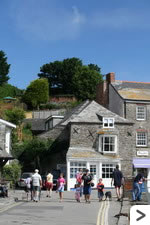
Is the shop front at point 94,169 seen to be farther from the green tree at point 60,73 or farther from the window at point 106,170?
the green tree at point 60,73

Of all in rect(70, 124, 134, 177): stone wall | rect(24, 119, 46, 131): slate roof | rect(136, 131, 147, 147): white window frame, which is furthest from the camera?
rect(24, 119, 46, 131): slate roof

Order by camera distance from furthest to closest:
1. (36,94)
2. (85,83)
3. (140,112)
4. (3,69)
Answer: (3,69) < (85,83) < (36,94) < (140,112)

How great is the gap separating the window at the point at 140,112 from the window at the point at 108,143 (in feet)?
15.9

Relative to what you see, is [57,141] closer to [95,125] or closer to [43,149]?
[43,149]

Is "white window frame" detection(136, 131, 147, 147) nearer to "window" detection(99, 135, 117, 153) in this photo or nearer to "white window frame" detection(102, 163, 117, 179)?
"window" detection(99, 135, 117, 153)

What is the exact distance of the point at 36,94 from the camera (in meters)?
70.2

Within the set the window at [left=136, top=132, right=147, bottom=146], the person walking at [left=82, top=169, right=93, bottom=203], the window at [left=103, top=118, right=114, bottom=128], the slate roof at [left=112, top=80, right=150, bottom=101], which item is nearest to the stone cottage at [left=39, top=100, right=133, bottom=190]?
the window at [left=103, top=118, right=114, bottom=128]

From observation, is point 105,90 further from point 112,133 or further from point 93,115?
point 112,133

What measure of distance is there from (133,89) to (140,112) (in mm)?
3710

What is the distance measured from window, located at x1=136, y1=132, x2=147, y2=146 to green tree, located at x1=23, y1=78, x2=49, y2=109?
31.1 meters

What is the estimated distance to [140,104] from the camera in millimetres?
41750

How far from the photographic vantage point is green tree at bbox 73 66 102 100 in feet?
241

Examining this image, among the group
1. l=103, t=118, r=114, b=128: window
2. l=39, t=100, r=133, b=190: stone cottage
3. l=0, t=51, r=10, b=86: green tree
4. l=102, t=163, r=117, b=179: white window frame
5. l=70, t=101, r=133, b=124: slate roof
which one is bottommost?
l=102, t=163, r=117, b=179: white window frame

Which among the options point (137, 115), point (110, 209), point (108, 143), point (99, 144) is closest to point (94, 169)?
point (99, 144)
